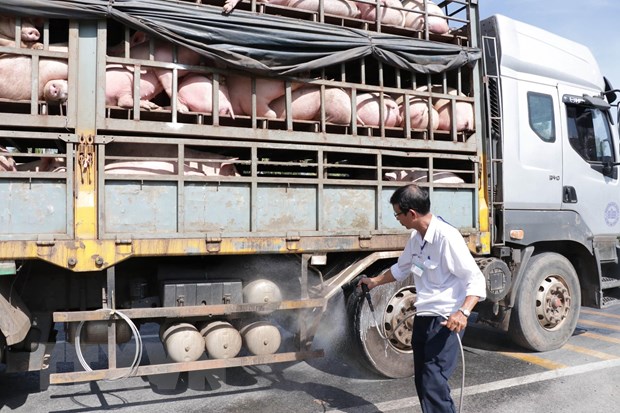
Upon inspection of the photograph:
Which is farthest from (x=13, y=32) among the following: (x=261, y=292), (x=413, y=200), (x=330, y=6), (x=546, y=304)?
(x=546, y=304)

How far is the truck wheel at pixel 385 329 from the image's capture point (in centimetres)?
448

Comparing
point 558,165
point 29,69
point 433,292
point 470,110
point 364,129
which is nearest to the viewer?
point 433,292

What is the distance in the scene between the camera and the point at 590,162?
5.87 m

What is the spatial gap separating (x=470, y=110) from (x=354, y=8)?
59.2 inches

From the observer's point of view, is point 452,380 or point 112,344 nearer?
point 112,344

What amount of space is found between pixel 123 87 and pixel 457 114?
120 inches

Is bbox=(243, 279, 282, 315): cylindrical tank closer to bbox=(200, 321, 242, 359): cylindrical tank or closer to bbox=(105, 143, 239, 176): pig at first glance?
bbox=(200, 321, 242, 359): cylindrical tank

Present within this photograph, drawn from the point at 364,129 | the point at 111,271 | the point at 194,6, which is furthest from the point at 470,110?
the point at 111,271

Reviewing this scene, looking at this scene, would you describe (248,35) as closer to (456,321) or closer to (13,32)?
(13,32)

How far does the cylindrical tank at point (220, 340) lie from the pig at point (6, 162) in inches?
71.1

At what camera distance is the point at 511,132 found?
526cm

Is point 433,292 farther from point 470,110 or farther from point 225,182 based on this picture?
point 470,110

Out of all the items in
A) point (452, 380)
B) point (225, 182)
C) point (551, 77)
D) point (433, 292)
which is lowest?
point (452, 380)

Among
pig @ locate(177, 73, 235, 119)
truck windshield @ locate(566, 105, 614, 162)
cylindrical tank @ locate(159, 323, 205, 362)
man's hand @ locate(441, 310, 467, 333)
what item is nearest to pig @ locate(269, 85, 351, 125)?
pig @ locate(177, 73, 235, 119)
